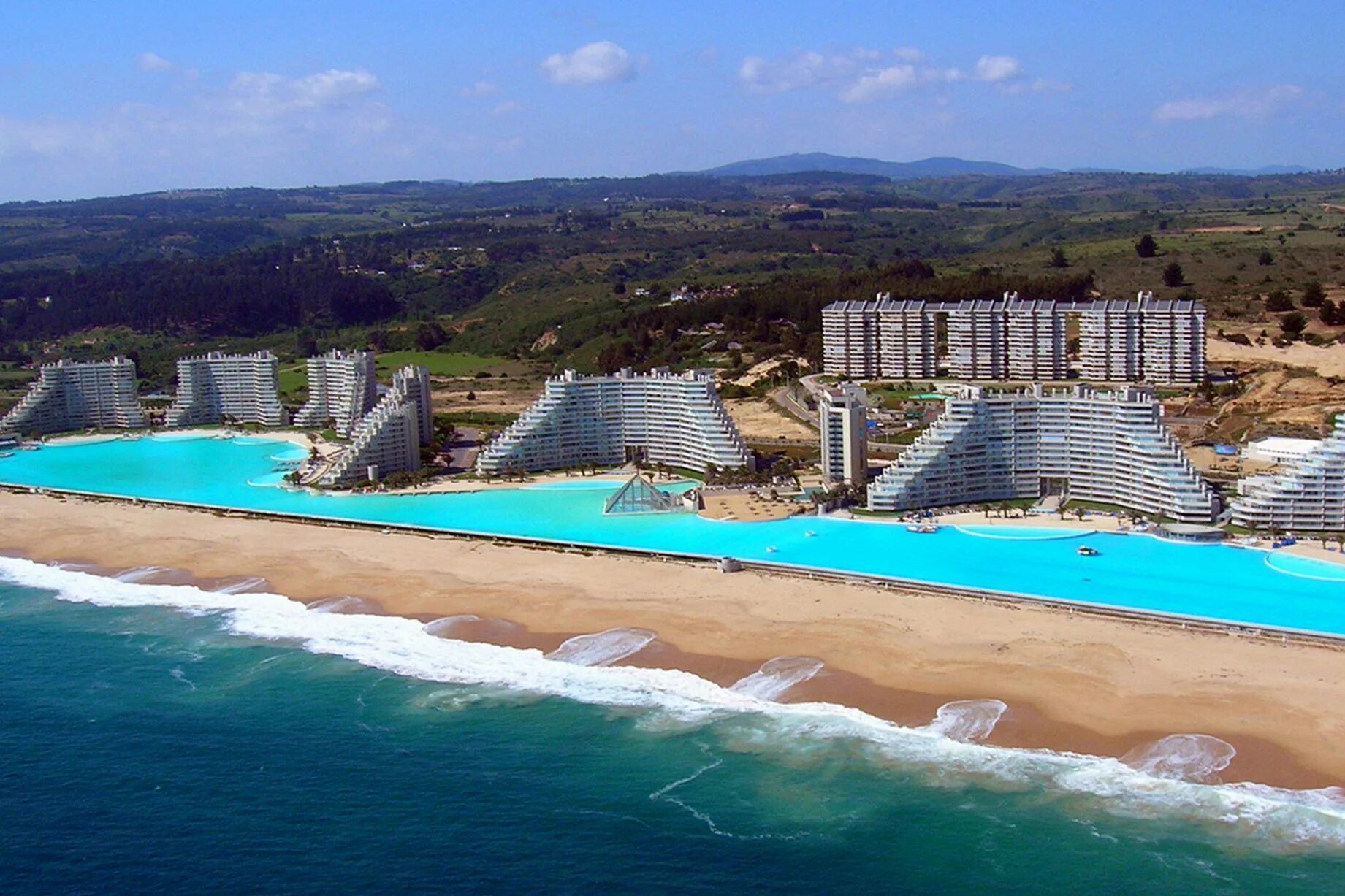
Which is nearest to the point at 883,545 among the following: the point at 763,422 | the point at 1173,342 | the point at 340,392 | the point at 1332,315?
the point at 763,422

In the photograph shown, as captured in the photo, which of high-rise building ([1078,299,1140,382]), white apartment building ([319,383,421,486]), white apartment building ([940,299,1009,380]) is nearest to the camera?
white apartment building ([319,383,421,486])

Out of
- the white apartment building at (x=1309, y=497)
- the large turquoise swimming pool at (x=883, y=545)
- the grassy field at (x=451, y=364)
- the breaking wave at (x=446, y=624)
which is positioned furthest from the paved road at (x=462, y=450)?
the white apartment building at (x=1309, y=497)

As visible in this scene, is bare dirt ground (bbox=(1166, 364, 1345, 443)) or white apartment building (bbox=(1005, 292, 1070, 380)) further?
white apartment building (bbox=(1005, 292, 1070, 380))

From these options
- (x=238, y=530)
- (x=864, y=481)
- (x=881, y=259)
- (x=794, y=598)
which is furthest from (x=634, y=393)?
(x=881, y=259)

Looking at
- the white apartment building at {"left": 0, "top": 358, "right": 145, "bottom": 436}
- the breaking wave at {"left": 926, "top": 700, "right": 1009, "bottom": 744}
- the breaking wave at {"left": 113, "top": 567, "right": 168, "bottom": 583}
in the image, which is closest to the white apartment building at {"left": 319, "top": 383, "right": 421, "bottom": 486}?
the breaking wave at {"left": 113, "top": 567, "right": 168, "bottom": 583}

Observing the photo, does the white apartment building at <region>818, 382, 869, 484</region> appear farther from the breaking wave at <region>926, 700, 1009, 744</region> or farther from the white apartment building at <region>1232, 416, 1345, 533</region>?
the breaking wave at <region>926, 700, 1009, 744</region>

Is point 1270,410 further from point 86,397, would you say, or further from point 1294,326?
point 86,397

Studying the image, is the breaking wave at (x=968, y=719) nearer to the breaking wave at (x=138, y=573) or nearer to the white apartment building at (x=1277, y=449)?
the white apartment building at (x=1277, y=449)
